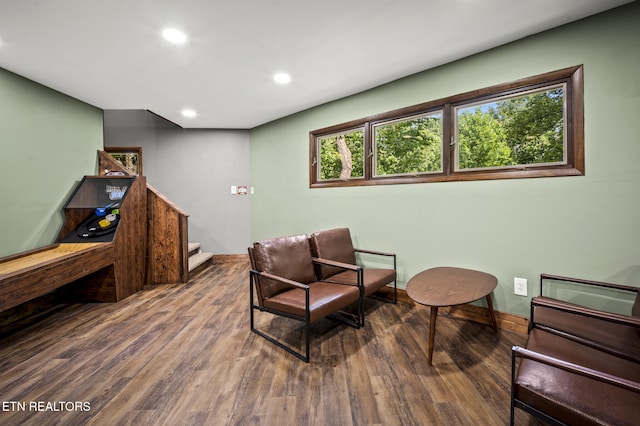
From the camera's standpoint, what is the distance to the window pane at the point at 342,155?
143 inches

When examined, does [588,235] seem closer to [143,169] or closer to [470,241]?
[470,241]

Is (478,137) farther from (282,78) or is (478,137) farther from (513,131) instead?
(282,78)

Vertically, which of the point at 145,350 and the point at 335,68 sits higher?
the point at 335,68

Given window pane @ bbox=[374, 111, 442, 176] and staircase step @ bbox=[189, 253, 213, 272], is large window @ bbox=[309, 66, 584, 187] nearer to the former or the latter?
window pane @ bbox=[374, 111, 442, 176]

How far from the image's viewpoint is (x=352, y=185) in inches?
143

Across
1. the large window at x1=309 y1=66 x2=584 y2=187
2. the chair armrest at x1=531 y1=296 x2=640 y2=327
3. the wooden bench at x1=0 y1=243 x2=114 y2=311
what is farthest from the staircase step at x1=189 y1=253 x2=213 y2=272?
the chair armrest at x1=531 y1=296 x2=640 y2=327

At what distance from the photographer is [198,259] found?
4617 millimetres

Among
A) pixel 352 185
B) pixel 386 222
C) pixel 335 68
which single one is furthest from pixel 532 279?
pixel 335 68

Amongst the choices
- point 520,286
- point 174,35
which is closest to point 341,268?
point 520,286

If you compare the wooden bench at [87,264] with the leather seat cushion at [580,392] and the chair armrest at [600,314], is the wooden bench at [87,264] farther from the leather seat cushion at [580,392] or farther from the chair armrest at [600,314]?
the chair armrest at [600,314]

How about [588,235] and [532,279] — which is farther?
[532,279]

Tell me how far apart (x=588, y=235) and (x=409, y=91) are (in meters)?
2.14

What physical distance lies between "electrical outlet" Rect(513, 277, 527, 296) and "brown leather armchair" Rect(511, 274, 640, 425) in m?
0.68

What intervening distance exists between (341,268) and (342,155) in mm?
1788
